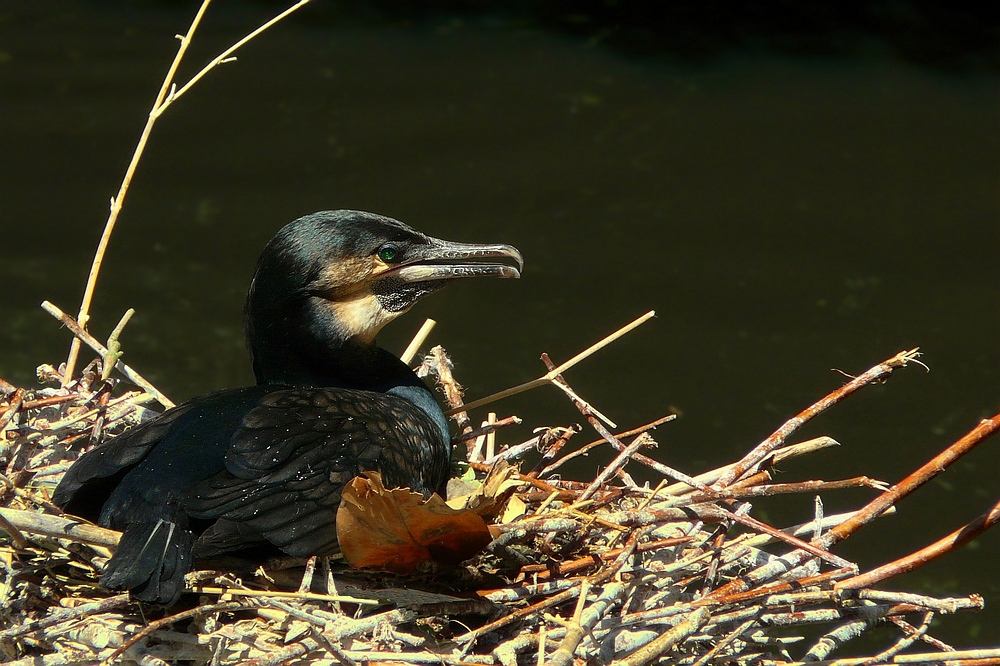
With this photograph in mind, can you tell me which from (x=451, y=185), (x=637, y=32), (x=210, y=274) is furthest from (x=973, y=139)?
(x=210, y=274)

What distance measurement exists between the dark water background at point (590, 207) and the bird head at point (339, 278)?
1.98 metres

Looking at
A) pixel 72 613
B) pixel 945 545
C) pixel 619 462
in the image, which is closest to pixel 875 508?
Result: pixel 945 545

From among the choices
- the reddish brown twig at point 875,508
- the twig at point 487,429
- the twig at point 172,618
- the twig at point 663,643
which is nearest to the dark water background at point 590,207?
the twig at point 487,429

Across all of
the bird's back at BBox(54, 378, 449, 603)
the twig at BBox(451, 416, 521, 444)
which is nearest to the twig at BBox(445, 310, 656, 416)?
the twig at BBox(451, 416, 521, 444)

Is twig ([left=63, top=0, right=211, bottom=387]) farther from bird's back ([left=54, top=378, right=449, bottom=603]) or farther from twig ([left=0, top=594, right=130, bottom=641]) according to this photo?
twig ([left=0, top=594, right=130, bottom=641])

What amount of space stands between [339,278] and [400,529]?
83 centimetres

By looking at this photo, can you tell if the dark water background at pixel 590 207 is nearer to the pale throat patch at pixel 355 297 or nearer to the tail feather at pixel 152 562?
the pale throat patch at pixel 355 297

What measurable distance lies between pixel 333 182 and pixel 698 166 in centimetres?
177

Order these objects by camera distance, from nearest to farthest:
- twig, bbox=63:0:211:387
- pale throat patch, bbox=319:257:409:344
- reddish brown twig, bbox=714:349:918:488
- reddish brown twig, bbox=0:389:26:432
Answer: reddish brown twig, bbox=714:349:918:488 → reddish brown twig, bbox=0:389:26:432 → twig, bbox=63:0:211:387 → pale throat patch, bbox=319:257:409:344

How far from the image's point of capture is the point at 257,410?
268cm

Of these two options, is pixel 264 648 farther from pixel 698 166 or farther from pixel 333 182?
pixel 698 166

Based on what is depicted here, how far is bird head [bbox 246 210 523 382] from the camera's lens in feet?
10.1

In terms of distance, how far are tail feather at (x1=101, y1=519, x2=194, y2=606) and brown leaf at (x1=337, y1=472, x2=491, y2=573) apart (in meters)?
0.28

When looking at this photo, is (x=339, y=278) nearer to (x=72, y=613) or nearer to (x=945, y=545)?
(x=72, y=613)
